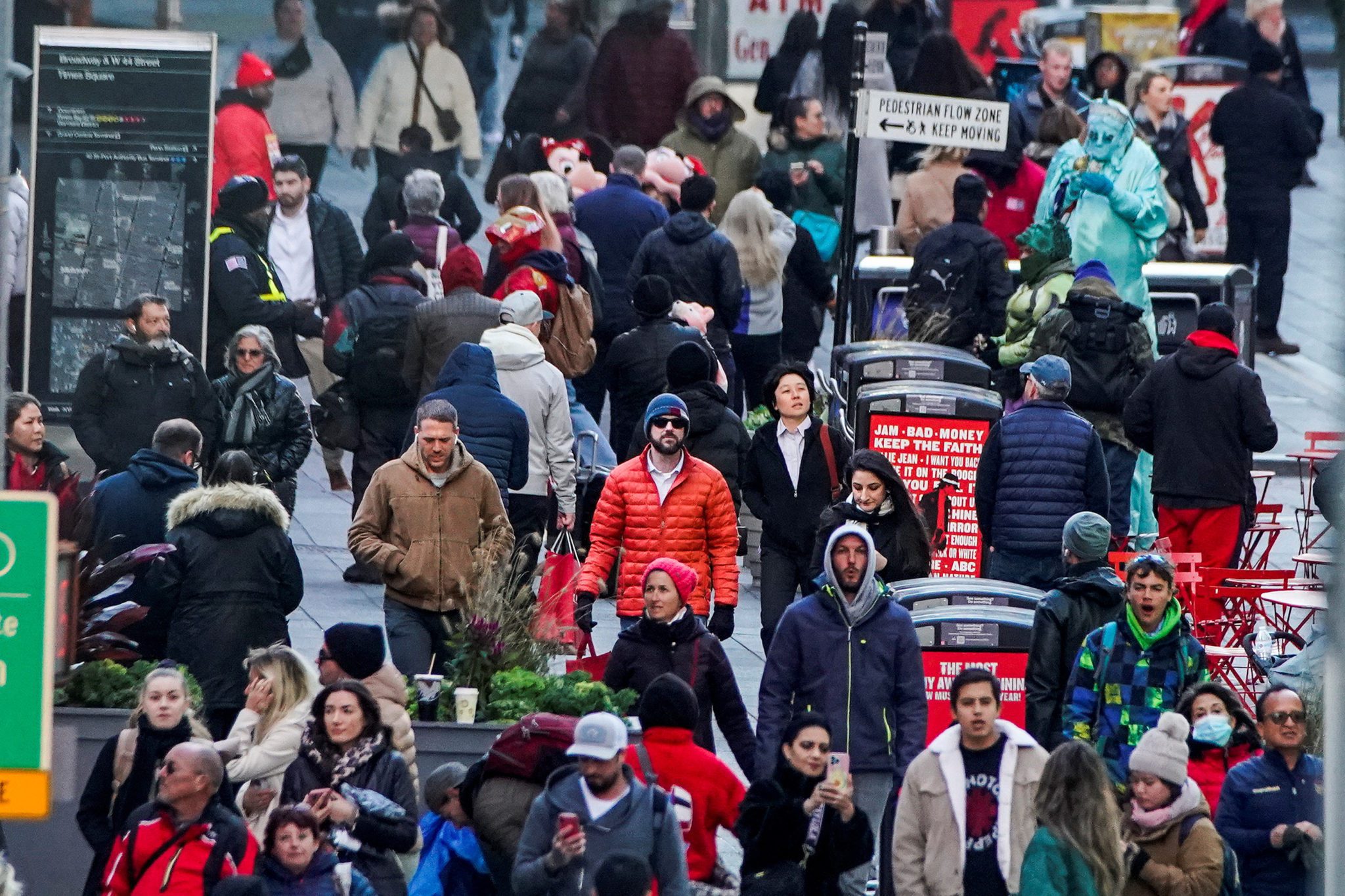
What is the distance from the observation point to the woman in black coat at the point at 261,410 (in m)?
13.6

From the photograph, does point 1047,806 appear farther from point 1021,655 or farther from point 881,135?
point 881,135

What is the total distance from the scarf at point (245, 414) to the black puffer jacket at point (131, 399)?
18 cm

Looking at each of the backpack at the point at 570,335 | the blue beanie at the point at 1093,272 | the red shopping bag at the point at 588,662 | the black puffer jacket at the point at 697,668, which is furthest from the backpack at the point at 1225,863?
the backpack at the point at 570,335

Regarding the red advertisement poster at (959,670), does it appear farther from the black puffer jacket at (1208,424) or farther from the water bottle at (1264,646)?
the black puffer jacket at (1208,424)

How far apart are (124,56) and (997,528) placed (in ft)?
17.2

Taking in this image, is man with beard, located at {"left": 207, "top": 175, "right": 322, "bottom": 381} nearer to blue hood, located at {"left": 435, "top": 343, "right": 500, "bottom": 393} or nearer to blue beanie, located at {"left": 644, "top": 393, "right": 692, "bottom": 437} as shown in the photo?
blue hood, located at {"left": 435, "top": 343, "right": 500, "bottom": 393}

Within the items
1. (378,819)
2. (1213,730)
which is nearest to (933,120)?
(1213,730)

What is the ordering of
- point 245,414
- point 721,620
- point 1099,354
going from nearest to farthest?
point 721,620 < point 245,414 < point 1099,354

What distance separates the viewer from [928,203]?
18.6 metres

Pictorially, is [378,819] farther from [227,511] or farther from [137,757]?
[227,511]

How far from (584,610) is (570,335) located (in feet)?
9.52

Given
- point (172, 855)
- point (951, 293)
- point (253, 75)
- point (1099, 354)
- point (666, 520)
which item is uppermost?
point (253, 75)

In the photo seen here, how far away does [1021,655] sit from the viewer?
11961 millimetres

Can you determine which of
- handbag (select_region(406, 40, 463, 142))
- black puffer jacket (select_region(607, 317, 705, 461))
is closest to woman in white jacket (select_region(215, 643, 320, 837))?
black puffer jacket (select_region(607, 317, 705, 461))
